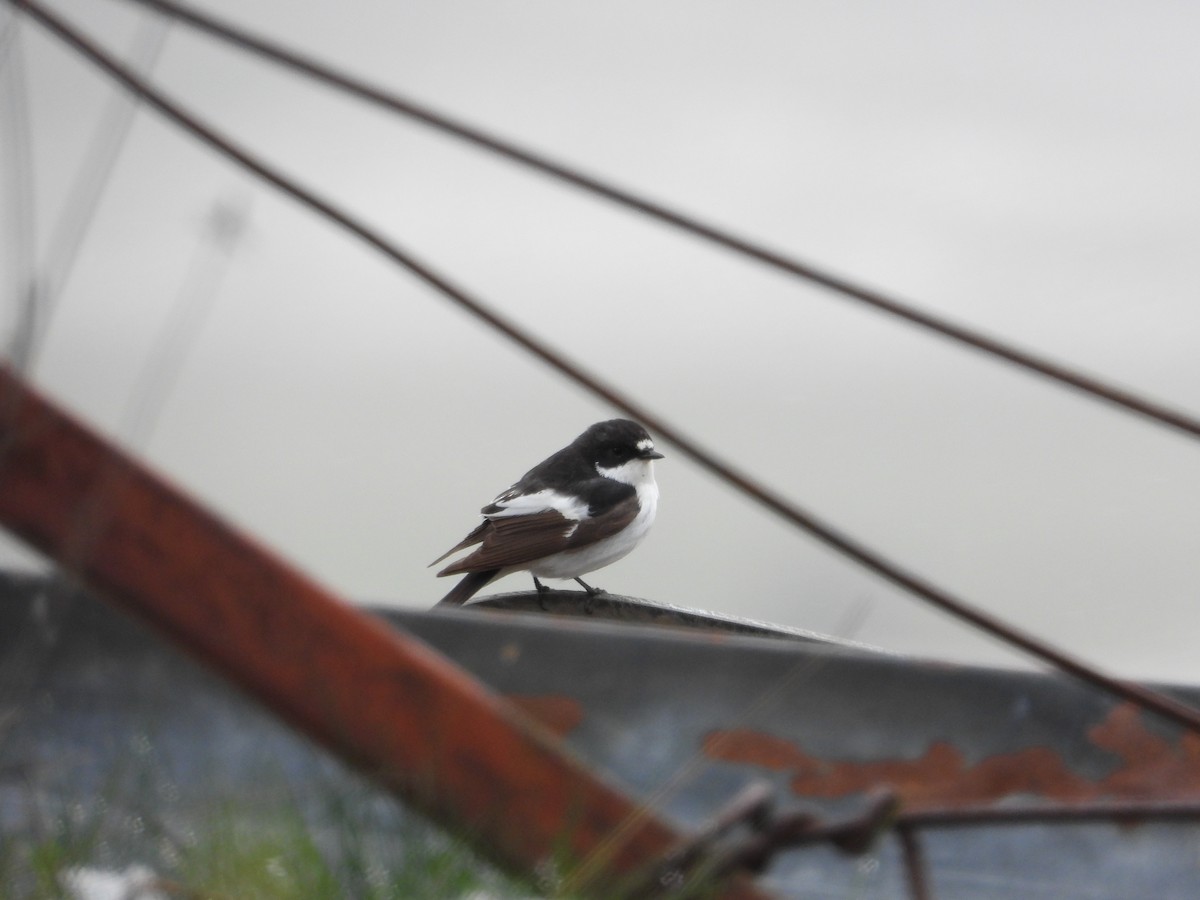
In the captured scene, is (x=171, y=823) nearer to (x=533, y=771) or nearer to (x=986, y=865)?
(x=533, y=771)

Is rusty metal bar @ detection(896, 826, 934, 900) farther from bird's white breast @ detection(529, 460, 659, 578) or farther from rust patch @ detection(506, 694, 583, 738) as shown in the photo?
bird's white breast @ detection(529, 460, 659, 578)

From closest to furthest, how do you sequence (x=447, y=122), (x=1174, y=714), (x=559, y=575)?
1. (x=1174, y=714)
2. (x=447, y=122)
3. (x=559, y=575)

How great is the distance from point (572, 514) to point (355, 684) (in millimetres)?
5883

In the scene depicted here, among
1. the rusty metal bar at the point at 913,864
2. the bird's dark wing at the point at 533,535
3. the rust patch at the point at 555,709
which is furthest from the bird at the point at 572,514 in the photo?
the rusty metal bar at the point at 913,864

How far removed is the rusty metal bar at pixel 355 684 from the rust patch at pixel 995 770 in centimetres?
148

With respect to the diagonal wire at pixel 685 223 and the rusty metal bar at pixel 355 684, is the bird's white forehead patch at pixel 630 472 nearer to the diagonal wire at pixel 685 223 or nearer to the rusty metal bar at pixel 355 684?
the diagonal wire at pixel 685 223

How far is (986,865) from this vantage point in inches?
113

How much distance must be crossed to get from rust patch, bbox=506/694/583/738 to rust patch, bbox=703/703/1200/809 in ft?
0.92

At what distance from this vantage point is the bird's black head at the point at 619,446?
307 inches

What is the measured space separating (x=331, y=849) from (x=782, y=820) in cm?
50

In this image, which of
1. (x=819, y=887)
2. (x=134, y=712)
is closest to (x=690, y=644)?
(x=819, y=887)

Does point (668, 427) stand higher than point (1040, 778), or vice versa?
point (668, 427)

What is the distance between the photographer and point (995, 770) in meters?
2.89

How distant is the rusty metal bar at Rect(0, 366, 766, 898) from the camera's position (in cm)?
141
